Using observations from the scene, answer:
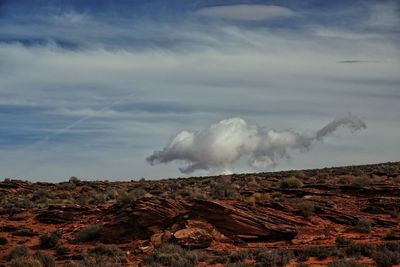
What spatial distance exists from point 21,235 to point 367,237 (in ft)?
61.5

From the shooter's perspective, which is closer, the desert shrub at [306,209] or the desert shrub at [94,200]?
the desert shrub at [306,209]

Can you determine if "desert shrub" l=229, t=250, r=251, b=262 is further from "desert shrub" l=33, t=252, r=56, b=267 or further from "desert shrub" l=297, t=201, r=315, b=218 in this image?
"desert shrub" l=297, t=201, r=315, b=218

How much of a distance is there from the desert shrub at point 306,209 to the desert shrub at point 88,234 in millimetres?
11386

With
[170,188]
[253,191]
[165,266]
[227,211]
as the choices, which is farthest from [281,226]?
[170,188]

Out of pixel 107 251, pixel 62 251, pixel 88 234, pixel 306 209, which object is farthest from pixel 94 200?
pixel 306 209

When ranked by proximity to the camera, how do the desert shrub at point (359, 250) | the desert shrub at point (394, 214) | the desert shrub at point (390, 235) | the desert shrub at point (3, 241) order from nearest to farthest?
the desert shrub at point (359, 250) < the desert shrub at point (390, 235) < the desert shrub at point (3, 241) < the desert shrub at point (394, 214)

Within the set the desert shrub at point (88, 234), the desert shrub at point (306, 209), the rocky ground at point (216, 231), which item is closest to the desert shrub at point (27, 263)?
the rocky ground at point (216, 231)

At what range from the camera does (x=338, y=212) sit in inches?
1105

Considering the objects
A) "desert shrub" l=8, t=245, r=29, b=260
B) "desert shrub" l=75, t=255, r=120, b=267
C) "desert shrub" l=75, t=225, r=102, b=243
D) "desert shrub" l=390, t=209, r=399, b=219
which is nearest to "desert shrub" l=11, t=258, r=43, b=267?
"desert shrub" l=75, t=255, r=120, b=267

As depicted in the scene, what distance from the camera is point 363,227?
25.0m

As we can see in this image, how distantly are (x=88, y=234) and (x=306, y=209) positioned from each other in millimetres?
12237

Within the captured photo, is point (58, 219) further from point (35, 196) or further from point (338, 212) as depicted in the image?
point (338, 212)

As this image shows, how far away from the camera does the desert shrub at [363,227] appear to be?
2475 cm

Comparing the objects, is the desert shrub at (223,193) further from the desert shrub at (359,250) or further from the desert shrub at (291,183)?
the desert shrub at (359,250)
